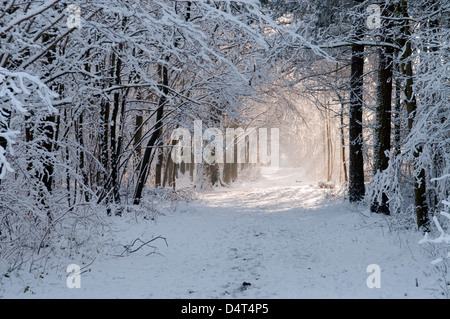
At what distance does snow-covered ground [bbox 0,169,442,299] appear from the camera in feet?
16.4

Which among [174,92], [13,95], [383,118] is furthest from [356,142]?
[13,95]

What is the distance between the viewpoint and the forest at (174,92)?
5031 mm

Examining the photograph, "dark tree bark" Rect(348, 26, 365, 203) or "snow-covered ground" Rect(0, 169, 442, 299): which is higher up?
"dark tree bark" Rect(348, 26, 365, 203)

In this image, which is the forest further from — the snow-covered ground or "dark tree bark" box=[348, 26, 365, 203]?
the snow-covered ground

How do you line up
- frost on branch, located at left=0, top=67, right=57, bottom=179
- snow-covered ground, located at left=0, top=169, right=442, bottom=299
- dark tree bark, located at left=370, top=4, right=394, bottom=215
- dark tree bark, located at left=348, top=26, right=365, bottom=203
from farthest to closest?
dark tree bark, located at left=348, top=26, right=365, bottom=203 → dark tree bark, located at left=370, top=4, right=394, bottom=215 → snow-covered ground, located at left=0, top=169, right=442, bottom=299 → frost on branch, located at left=0, top=67, right=57, bottom=179

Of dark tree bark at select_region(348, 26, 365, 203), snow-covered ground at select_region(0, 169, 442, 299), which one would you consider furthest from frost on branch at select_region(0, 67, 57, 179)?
dark tree bark at select_region(348, 26, 365, 203)

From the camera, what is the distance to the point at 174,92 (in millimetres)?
9086

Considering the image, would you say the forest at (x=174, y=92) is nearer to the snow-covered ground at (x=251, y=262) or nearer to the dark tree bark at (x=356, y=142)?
the dark tree bark at (x=356, y=142)

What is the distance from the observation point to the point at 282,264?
6535mm

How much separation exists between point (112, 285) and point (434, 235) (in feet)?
21.9

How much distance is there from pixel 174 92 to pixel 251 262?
494 centimetres

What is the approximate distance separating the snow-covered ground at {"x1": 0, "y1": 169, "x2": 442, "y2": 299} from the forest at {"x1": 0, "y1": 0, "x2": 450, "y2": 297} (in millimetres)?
448
